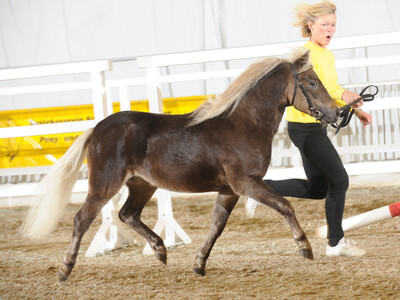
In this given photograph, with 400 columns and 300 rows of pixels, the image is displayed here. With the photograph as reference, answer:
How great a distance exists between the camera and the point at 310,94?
3.21m

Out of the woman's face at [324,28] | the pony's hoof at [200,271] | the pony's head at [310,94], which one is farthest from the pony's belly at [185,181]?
the woman's face at [324,28]

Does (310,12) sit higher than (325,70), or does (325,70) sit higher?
(310,12)

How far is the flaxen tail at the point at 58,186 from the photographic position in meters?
3.65

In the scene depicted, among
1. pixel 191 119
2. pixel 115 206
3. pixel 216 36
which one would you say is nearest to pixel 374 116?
pixel 216 36

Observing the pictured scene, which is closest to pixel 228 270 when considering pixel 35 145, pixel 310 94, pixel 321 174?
pixel 321 174

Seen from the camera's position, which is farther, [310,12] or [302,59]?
[310,12]

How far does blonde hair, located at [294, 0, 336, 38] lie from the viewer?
3.55 m

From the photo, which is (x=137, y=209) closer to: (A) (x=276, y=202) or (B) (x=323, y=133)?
(A) (x=276, y=202)

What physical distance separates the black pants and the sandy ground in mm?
301

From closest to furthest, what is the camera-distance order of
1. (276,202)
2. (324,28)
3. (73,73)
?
(276,202)
(324,28)
(73,73)

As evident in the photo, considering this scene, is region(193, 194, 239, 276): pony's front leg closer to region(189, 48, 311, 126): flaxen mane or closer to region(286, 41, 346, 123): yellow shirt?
region(189, 48, 311, 126): flaxen mane

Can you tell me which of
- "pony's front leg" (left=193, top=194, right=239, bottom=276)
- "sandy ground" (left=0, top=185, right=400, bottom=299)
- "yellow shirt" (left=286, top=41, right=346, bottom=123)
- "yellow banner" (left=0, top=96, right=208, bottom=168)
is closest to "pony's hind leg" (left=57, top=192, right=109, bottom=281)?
"sandy ground" (left=0, top=185, right=400, bottom=299)

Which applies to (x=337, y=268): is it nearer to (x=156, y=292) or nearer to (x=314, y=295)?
(x=314, y=295)

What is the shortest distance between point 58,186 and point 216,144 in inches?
42.6
